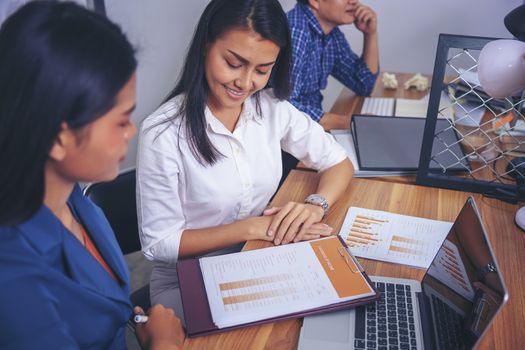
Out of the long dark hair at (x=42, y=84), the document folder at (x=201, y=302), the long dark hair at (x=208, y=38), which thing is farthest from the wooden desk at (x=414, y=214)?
the long dark hair at (x=42, y=84)

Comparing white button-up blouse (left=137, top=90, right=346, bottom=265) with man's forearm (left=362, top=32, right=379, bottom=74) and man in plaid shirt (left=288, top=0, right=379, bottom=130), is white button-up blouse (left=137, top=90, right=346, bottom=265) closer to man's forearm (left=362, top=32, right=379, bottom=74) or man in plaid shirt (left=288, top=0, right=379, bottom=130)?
man in plaid shirt (left=288, top=0, right=379, bottom=130)

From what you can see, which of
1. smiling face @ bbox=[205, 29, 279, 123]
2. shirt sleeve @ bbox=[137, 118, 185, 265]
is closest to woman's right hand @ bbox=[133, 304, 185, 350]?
shirt sleeve @ bbox=[137, 118, 185, 265]

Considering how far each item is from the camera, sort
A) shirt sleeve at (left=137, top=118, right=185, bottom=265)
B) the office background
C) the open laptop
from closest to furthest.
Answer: the open laptop
shirt sleeve at (left=137, top=118, right=185, bottom=265)
the office background

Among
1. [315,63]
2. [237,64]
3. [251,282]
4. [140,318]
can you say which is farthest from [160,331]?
[315,63]

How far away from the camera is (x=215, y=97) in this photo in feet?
3.94

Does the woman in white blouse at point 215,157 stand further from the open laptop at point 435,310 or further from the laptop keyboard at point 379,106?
the laptop keyboard at point 379,106

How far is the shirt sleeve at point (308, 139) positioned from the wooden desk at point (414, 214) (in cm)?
6

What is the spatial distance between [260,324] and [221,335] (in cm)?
7

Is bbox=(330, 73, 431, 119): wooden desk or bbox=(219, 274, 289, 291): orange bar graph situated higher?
bbox=(219, 274, 289, 291): orange bar graph

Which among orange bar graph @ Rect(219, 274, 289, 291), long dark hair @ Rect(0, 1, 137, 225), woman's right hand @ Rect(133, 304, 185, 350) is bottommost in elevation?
woman's right hand @ Rect(133, 304, 185, 350)

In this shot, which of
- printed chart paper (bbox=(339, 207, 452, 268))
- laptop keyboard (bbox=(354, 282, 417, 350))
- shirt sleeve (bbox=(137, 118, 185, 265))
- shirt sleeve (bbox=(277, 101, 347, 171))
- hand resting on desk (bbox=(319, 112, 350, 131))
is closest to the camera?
laptop keyboard (bbox=(354, 282, 417, 350))

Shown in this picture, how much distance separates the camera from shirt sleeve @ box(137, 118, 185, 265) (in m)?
1.10

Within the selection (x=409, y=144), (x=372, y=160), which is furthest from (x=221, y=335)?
(x=409, y=144)

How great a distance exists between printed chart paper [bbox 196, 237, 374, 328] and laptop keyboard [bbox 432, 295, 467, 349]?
0.12 meters
